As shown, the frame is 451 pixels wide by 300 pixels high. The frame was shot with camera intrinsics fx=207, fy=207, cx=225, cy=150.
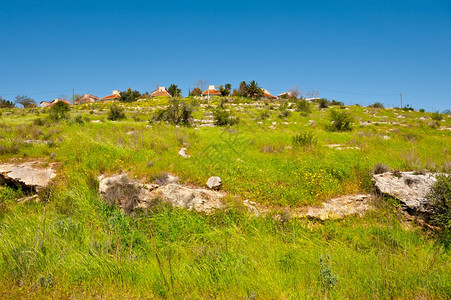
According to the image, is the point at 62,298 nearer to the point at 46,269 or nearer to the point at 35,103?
the point at 46,269

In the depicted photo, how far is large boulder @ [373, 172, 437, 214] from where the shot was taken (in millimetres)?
4824

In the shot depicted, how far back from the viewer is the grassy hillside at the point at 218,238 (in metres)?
2.79

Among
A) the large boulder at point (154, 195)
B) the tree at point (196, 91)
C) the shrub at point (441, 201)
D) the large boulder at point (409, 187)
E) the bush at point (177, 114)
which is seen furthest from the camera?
the tree at point (196, 91)

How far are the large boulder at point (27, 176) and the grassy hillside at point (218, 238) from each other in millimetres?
311

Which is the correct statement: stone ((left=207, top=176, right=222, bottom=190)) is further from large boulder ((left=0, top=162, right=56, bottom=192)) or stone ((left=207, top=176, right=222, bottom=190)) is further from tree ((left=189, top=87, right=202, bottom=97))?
tree ((left=189, top=87, right=202, bottom=97))

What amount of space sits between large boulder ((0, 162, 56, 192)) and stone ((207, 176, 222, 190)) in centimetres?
486

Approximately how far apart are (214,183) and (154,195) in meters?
1.63

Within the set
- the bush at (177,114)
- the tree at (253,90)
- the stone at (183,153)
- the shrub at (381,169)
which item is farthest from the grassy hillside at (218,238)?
the tree at (253,90)

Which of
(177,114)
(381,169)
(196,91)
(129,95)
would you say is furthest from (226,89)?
(381,169)

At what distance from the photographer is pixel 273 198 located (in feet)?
17.7

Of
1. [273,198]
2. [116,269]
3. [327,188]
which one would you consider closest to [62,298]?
[116,269]

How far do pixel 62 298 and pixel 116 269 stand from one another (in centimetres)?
64

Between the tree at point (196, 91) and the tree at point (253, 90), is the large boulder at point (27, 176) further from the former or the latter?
the tree at point (196, 91)

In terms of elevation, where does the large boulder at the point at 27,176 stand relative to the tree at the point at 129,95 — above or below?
below
